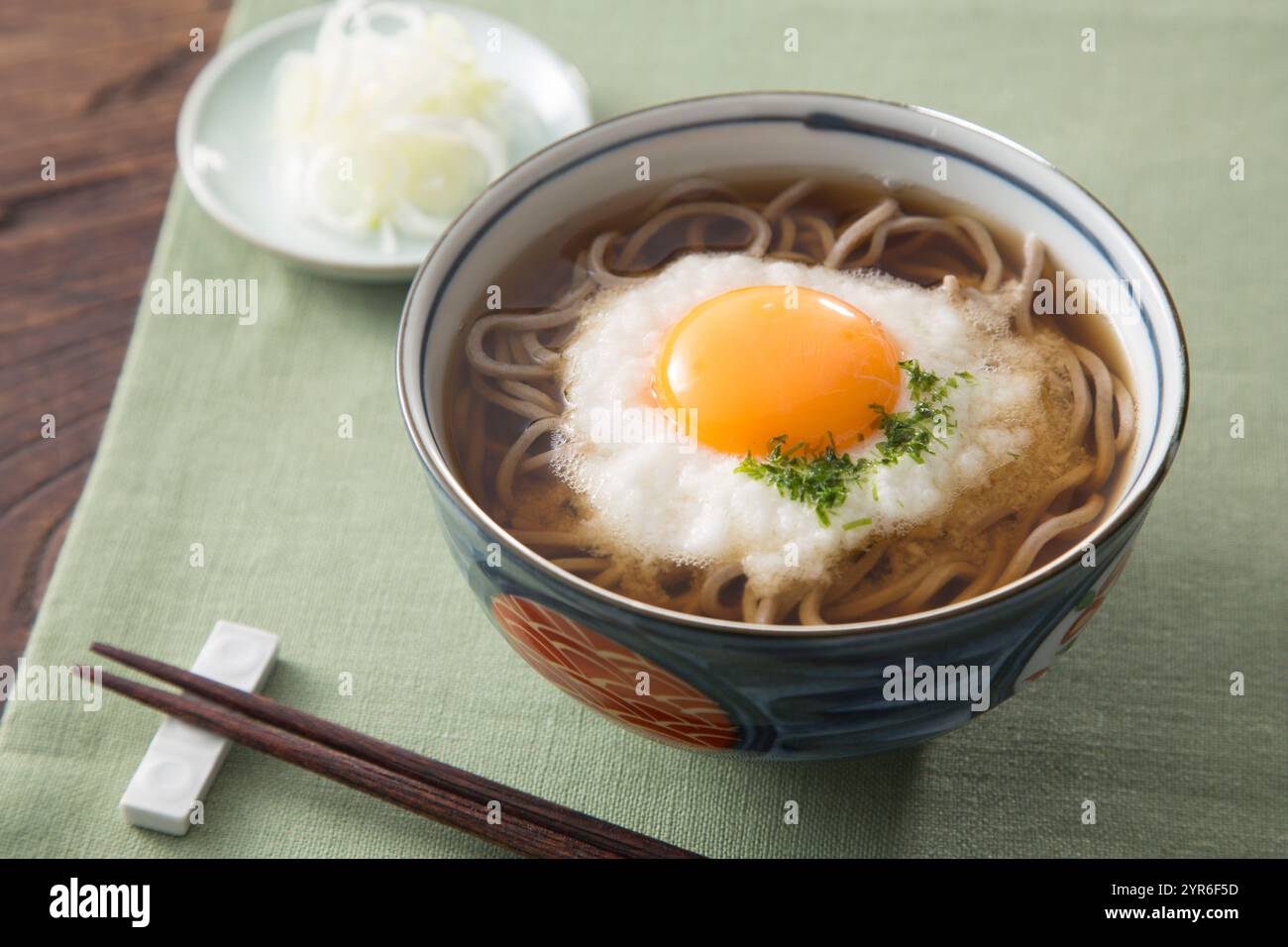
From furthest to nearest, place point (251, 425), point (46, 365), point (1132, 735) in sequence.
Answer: point (46, 365) → point (251, 425) → point (1132, 735)

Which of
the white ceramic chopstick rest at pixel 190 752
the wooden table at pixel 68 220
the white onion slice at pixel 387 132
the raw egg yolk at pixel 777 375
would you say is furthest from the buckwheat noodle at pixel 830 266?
the wooden table at pixel 68 220

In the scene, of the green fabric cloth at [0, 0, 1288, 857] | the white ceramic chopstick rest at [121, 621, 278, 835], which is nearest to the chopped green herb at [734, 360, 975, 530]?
the green fabric cloth at [0, 0, 1288, 857]

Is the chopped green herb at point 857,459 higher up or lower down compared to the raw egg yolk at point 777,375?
lower down

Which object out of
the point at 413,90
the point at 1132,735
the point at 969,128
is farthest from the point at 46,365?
the point at 1132,735

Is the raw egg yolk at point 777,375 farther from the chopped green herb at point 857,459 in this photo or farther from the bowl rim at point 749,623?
the bowl rim at point 749,623

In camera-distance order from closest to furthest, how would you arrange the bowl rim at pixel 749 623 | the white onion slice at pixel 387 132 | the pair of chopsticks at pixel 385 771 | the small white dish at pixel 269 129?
the bowl rim at pixel 749 623 → the pair of chopsticks at pixel 385 771 → the small white dish at pixel 269 129 → the white onion slice at pixel 387 132

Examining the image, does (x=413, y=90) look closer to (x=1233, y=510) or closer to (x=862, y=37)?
(x=862, y=37)
